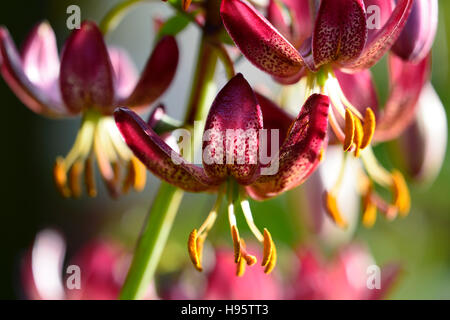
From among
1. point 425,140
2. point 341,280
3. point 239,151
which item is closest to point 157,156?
point 239,151

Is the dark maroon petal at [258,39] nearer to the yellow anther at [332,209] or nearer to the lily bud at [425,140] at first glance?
the yellow anther at [332,209]

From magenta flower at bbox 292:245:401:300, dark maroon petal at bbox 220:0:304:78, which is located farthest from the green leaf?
magenta flower at bbox 292:245:401:300

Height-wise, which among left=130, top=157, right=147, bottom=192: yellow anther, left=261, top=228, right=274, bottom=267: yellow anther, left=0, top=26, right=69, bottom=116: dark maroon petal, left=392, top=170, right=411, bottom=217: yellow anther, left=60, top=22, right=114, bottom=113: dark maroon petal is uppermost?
left=0, top=26, right=69, bottom=116: dark maroon petal

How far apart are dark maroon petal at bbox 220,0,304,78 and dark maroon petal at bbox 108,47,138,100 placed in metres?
0.20

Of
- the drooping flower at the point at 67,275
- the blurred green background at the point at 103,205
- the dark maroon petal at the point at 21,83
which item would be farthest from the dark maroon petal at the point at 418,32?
the blurred green background at the point at 103,205

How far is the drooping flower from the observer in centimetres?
102

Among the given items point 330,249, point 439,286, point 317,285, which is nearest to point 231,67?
point 317,285

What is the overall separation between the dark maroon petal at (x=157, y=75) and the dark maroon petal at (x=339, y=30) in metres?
0.15

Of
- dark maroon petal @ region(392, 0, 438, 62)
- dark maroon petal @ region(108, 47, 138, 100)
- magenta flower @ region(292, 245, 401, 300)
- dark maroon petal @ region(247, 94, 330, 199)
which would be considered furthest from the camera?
magenta flower @ region(292, 245, 401, 300)

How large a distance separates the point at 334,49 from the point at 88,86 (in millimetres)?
269

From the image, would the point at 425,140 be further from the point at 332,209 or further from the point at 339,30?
the point at 339,30

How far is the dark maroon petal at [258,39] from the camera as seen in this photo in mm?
616

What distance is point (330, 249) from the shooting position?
69.7 inches

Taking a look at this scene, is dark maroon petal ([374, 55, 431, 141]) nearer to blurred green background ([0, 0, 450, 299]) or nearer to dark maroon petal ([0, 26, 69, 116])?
dark maroon petal ([0, 26, 69, 116])
